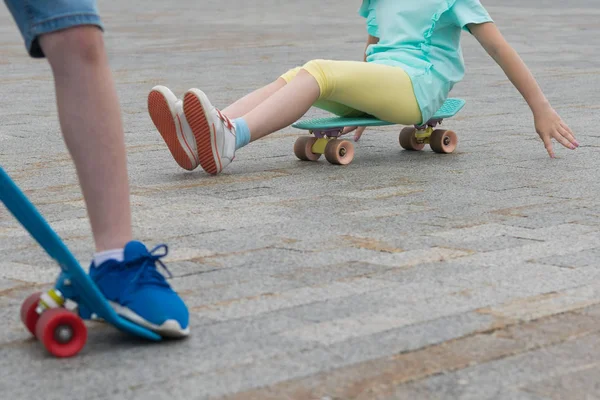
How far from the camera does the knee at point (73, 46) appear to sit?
1.88 meters

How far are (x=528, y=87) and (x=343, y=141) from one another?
629 millimetres

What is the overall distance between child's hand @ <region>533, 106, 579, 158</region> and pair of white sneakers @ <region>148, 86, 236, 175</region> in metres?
1.00

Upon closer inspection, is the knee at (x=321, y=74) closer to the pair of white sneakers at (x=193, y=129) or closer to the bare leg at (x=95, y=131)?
the pair of white sneakers at (x=193, y=129)

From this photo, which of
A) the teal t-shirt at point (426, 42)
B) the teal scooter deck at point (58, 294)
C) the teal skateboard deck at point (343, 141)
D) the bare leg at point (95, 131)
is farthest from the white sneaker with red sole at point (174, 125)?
the teal scooter deck at point (58, 294)

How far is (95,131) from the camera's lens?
1.93 meters

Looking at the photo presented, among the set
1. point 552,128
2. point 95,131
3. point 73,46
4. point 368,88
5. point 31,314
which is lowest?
point 552,128

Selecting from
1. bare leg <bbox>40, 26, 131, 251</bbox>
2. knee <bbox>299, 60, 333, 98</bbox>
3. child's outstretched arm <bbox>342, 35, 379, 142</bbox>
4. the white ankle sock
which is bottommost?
child's outstretched arm <bbox>342, 35, 379, 142</bbox>

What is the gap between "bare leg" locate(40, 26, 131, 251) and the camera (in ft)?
6.24

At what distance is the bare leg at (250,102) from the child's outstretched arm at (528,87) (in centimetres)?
68

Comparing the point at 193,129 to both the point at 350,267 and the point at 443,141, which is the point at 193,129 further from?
the point at 350,267

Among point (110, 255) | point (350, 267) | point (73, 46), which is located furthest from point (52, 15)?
point (350, 267)

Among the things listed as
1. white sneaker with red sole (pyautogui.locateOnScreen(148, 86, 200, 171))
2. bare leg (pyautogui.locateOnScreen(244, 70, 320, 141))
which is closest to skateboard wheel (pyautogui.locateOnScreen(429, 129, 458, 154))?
bare leg (pyautogui.locateOnScreen(244, 70, 320, 141))

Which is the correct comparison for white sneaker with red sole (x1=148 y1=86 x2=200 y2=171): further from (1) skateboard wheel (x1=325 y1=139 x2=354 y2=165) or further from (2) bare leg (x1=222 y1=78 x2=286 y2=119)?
(1) skateboard wheel (x1=325 y1=139 x2=354 y2=165)

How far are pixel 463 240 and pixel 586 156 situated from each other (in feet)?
4.57
